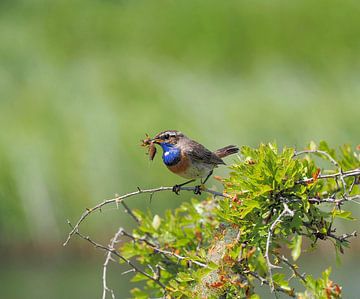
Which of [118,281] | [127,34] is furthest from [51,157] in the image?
[127,34]

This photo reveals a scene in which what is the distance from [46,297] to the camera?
12.2 meters

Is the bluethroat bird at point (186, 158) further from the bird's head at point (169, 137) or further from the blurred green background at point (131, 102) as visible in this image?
the blurred green background at point (131, 102)

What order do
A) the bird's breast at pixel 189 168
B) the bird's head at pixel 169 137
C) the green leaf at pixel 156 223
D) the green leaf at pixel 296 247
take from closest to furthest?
1. the green leaf at pixel 296 247
2. the green leaf at pixel 156 223
3. the bird's head at pixel 169 137
4. the bird's breast at pixel 189 168

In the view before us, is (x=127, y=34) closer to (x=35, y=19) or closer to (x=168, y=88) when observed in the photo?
(x=35, y=19)

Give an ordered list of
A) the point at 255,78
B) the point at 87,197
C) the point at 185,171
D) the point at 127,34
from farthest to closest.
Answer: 1. the point at 127,34
2. the point at 255,78
3. the point at 87,197
4. the point at 185,171

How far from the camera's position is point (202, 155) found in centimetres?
570

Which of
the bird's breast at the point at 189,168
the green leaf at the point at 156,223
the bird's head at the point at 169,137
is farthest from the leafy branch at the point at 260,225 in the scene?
the bird's breast at the point at 189,168

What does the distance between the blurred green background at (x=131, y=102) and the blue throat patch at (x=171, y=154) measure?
4920 millimetres

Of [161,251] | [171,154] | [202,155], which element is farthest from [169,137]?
[161,251]

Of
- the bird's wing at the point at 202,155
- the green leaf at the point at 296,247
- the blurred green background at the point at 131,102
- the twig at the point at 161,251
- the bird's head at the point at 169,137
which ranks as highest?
the blurred green background at the point at 131,102

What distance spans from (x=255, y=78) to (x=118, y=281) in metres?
7.09

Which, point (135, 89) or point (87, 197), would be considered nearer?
point (87, 197)

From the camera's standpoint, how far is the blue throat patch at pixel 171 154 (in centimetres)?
568

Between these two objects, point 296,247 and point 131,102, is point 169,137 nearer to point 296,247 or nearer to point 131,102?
point 296,247
